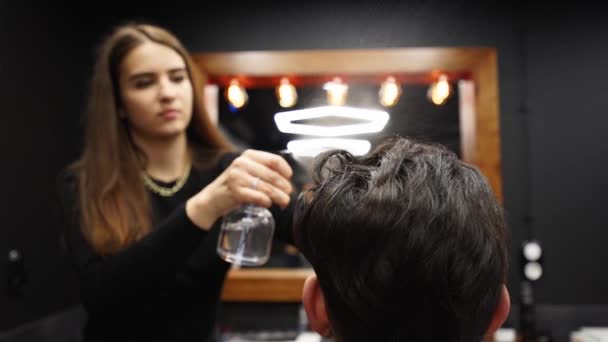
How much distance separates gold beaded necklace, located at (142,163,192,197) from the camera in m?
1.14

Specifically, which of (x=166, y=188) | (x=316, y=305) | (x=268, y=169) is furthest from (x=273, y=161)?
(x=166, y=188)

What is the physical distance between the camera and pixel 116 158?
1.23 metres

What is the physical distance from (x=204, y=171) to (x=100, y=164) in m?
0.29

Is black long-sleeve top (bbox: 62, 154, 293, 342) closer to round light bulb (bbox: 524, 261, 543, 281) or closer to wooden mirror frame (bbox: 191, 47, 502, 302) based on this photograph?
wooden mirror frame (bbox: 191, 47, 502, 302)

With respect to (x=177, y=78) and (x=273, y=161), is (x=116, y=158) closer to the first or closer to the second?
(x=177, y=78)

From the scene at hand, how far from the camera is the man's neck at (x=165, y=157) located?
107 cm

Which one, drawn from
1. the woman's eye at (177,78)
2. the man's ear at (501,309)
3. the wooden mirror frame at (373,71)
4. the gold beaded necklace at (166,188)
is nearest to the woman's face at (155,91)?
the woman's eye at (177,78)

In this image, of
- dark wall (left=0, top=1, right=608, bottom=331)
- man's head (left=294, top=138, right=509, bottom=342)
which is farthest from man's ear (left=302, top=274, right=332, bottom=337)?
dark wall (left=0, top=1, right=608, bottom=331)

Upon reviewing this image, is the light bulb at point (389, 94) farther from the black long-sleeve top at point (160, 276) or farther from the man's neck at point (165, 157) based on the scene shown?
the man's neck at point (165, 157)

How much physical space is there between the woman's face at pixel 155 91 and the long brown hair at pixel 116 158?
48mm

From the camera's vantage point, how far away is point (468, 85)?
1632 mm

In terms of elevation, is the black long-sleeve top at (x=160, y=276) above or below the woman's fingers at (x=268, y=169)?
below

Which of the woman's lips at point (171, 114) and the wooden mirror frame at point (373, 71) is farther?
the wooden mirror frame at point (373, 71)

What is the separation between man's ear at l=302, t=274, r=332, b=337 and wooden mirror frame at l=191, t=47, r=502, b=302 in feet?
1.36
